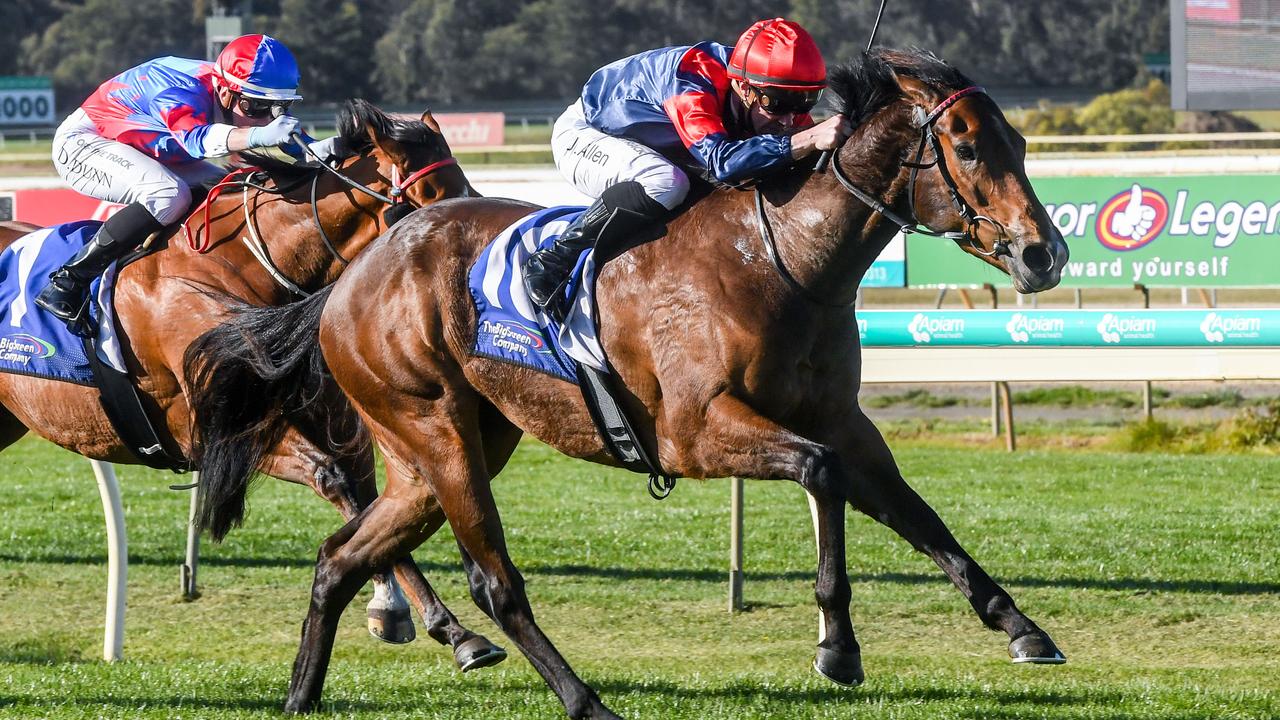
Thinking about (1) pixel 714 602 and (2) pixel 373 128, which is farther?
(1) pixel 714 602

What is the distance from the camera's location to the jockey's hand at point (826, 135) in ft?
13.4

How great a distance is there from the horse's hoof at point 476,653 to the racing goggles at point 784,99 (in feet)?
5.55

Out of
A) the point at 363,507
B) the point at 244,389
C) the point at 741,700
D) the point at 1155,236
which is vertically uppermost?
the point at 244,389

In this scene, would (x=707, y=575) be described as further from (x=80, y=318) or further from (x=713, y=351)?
(x=713, y=351)

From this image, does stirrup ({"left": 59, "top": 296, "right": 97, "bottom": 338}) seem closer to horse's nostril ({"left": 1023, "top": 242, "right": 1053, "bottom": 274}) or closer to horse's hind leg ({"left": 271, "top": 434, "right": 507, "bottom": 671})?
horse's hind leg ({"left": 271, "top": 434, "right": 507, "bottom": 671})

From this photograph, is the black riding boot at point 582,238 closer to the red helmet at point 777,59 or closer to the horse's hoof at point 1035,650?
the red helmet at point 777,59

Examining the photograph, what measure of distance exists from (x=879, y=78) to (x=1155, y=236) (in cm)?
902

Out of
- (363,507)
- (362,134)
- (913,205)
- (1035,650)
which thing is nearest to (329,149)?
(362,134)

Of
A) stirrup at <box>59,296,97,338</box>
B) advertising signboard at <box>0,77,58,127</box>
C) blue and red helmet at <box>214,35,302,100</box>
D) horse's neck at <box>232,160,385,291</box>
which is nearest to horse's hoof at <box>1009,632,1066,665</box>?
horse's neck at <box>232,160,385,291</box>

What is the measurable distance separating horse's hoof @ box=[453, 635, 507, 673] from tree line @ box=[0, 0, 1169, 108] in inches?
1792

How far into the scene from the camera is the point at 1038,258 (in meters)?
3.73

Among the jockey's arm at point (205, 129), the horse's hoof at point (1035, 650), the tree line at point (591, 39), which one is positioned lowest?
the tree line at point (591, 39)

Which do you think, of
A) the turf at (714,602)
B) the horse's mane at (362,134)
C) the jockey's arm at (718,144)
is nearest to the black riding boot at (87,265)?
the horse's mane at (362,134)

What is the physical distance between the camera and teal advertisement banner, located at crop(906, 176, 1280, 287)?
12.0 metres
